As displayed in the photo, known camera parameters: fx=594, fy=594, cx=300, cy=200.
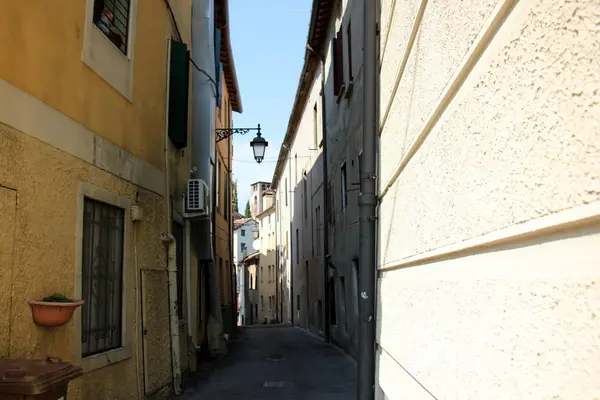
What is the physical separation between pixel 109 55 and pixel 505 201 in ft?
17.4

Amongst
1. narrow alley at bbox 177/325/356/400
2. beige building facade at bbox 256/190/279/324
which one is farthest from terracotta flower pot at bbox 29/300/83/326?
beige building facade at bbox 256/190/279/324

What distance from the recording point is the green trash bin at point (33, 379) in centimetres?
344

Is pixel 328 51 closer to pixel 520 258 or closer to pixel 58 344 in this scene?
pixel 58 344

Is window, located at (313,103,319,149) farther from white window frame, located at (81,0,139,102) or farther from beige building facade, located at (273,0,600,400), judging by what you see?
beige building facade, located at (273,0,600,400)

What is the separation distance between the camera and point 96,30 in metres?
5.87

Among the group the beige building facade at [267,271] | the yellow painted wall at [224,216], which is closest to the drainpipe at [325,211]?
the yellow painted wall at [224,216]

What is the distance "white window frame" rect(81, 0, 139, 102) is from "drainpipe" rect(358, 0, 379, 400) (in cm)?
261

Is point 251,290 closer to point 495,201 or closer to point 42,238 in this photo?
point 42,238

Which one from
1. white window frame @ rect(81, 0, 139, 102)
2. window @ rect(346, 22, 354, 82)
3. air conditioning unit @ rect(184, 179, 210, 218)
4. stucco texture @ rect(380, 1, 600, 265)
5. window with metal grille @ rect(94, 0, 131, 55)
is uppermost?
window @ rect(346, 22, 354, 82)

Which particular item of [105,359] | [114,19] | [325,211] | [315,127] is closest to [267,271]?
[315,127]

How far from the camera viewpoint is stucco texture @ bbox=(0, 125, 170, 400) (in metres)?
4.18

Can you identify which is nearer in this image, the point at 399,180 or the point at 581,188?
the point at 581,188

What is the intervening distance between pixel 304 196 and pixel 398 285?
1993 centimetres

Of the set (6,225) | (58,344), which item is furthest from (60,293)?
(6,225)
